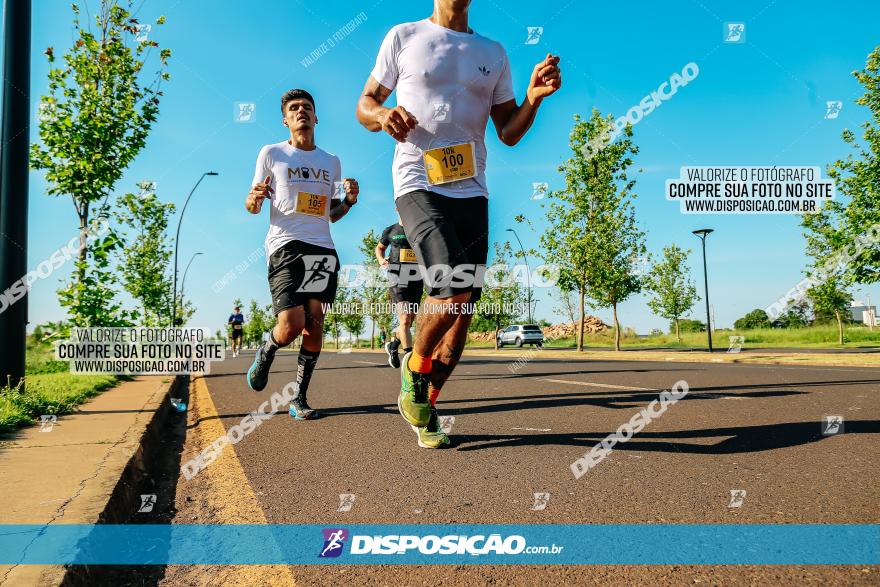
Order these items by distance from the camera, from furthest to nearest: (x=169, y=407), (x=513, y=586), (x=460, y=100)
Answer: (x=169, y=407), (x=460, y=100), (x=513, y=586)

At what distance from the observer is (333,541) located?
1899mm

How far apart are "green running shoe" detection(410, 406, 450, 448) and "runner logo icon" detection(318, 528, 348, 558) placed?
1.37 metres

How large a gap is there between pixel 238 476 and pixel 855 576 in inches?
98.5

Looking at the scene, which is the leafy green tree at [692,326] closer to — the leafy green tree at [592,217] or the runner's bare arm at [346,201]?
the leafy green tree at [592,217]

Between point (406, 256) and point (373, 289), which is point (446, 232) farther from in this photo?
point (373, 289)

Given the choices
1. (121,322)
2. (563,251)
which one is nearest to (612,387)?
(121,322)

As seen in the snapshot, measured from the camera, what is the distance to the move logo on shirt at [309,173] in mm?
4926

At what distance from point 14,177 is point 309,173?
294cm

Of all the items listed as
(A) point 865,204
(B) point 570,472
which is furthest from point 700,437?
(A) point 865,204

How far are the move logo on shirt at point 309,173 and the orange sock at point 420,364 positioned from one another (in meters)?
2.38

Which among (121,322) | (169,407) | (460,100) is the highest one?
(460,100)

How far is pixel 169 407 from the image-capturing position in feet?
20.5

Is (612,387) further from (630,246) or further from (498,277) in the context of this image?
(498,277)

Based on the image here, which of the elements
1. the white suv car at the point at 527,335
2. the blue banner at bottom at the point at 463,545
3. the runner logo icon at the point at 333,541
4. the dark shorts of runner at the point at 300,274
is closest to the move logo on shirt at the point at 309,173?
the dark shorts of runner at the point at 300,274
